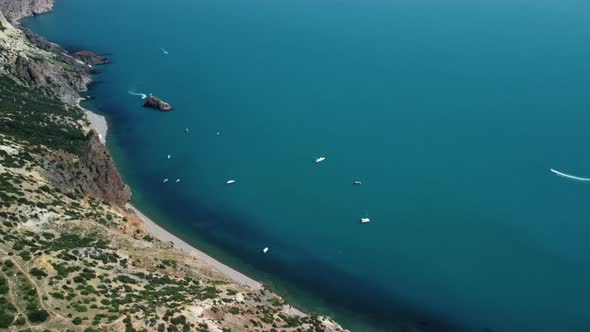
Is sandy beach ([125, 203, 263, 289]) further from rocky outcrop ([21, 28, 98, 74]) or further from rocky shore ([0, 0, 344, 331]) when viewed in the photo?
rocky outcrop ([21, 28, 98, 74])

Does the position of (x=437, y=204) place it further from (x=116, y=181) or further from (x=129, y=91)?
(x=129, y=91)

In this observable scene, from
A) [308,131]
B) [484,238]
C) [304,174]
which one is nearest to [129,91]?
[308,131]

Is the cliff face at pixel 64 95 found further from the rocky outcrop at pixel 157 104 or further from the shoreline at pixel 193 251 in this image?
the rocky outcrop at pixel 157 104

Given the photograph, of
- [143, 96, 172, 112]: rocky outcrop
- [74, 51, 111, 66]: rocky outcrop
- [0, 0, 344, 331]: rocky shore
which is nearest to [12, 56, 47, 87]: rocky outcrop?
[0, 0, 344, 331]: rocky shore

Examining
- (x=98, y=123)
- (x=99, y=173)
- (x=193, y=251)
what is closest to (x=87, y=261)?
(x=193, y=251)

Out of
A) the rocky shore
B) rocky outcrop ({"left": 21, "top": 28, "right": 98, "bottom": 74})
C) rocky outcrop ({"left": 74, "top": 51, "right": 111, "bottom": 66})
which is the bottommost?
the rocky shore

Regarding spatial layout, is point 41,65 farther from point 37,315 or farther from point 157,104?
point 37,315

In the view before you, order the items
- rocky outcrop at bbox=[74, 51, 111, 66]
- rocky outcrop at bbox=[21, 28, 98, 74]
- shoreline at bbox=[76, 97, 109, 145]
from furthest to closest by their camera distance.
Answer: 1. rocky outcrop at bbox=[74, 51, 111, 66]
2. rocky outcrop at bbox=[21, 28, 98, 74]
3. shoreline at bbox=[76, 97, 109, 145]
